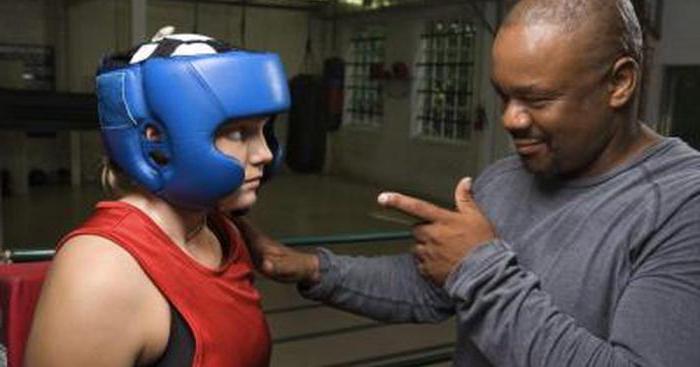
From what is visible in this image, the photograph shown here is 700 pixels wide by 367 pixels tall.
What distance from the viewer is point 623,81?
0.99 meters

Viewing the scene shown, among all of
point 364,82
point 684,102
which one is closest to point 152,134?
point 684,102

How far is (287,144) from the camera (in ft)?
32.3

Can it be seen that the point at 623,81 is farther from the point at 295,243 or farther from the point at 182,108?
the point at 295,243

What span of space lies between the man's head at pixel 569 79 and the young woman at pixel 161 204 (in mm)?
345

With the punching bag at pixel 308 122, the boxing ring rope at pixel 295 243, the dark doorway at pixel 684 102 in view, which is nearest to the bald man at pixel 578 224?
the boxing ring rope at pixel 295 243

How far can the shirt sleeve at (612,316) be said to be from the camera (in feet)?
2.81

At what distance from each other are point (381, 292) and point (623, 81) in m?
0.61

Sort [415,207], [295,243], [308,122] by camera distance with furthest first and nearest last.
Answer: [308,122] < [295,243] < [415,207]

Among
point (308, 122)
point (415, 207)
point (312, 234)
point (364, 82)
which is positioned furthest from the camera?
point (364, 82)

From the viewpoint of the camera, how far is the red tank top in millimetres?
908

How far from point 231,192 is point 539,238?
491mm

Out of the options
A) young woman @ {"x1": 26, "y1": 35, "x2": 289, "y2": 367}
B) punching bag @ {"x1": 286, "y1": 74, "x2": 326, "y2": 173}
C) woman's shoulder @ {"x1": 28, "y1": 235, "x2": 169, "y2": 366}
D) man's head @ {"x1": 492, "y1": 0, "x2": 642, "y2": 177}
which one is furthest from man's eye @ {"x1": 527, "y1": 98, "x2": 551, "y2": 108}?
punching bag @ {"x1": 286, "y1": 74, "x2": 326, "y2": 173}

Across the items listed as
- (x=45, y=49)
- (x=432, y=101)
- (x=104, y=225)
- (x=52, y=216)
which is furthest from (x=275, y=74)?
(x=45, y=49)

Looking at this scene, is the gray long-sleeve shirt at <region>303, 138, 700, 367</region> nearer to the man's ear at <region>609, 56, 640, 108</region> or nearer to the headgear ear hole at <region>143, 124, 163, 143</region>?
the man's ear at <region>609, 56, 640, 108</region>
